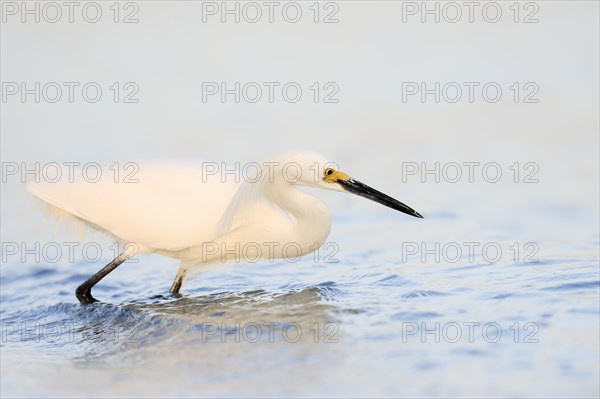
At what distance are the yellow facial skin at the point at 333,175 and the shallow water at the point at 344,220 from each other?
2.76ft

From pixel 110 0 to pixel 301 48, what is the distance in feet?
12.4

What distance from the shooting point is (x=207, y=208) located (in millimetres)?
8250

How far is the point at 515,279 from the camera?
7320 millimetres

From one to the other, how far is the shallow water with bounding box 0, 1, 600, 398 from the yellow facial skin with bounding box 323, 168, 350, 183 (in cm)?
84

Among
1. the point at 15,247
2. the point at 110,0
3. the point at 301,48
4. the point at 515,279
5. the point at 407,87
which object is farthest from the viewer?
the point at 110,0

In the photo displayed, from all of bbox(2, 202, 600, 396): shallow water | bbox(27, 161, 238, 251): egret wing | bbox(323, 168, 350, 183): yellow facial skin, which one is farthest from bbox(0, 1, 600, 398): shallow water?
bbox(323, 168, 350, 183): yellow facial skin

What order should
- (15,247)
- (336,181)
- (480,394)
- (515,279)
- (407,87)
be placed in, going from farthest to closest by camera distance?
(407,87) < (15,247) < (336,181) < (515,279) < (480,394)

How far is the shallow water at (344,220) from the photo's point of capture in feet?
19.4

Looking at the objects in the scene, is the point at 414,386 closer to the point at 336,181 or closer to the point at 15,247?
the point at 336,181

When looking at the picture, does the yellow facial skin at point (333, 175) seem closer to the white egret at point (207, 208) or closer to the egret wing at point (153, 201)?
the white egret at point (207, 208)

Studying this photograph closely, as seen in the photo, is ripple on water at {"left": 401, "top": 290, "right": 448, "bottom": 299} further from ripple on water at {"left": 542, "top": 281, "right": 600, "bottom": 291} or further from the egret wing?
the egret wing

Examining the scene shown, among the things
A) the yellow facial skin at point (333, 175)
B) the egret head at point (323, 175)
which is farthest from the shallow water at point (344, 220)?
the yellow facial skin at point (333, 175)

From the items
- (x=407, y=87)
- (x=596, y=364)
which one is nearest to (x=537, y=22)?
(x=407, y=87)

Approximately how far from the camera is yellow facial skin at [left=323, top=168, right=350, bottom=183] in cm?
789
